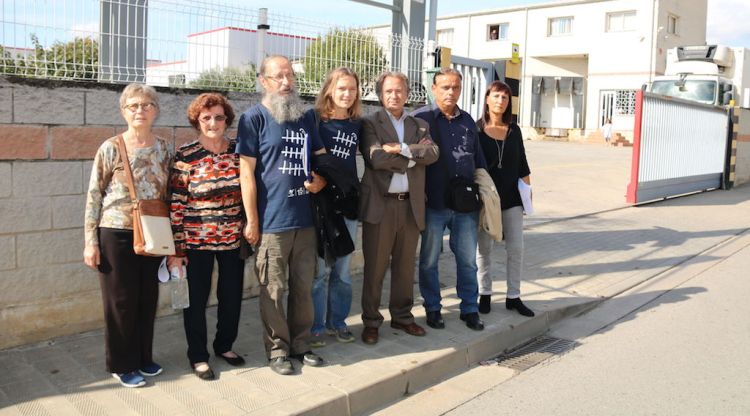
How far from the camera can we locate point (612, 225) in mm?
10391

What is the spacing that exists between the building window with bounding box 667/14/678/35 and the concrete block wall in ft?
120

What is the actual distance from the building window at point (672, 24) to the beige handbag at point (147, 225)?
122 feet

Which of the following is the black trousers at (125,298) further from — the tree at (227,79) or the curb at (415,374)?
the tree at (227,79)

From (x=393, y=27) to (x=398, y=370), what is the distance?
15.1 ft

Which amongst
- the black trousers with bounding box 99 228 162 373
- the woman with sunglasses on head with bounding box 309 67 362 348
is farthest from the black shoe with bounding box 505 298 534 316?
the black trousers with bounding box 99 228 162 373

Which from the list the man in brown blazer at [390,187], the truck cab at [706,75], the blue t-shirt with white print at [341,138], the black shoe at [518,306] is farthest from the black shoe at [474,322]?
the truck cab at [706,75]

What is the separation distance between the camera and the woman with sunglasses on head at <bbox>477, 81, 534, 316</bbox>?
537cm

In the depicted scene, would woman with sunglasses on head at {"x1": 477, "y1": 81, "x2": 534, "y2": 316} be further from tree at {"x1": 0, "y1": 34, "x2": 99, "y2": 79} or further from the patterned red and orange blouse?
tree at {"x1": 0, "y1": 34, "x2": 99, "y2": 79}

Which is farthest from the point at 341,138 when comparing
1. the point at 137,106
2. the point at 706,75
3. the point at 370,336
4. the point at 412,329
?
the point at 706,75

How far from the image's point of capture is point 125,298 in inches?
153

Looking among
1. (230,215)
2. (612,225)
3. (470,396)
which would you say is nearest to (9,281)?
(230,215)

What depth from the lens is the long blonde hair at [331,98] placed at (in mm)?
4387

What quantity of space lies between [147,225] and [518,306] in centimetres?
324

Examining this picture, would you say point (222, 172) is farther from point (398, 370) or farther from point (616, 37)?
point (616, 37)
